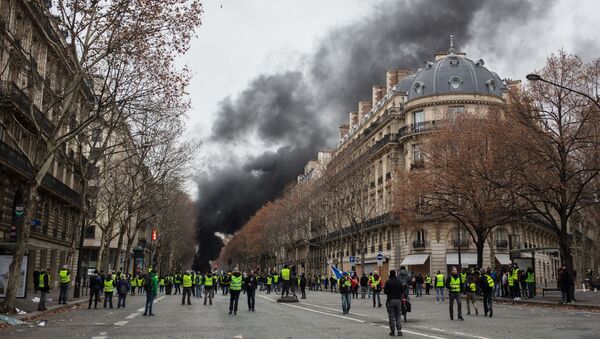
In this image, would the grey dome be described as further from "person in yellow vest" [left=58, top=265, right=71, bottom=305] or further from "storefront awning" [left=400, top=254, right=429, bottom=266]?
"person in yellow vest" [left=58, top=265, right=71, bottom=305]

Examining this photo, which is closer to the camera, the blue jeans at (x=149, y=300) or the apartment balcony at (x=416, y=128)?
the blue jeans at (x=149, y=300)

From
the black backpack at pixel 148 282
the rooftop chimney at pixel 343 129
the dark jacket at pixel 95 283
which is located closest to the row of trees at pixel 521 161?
the black backpack at pixel 148 282

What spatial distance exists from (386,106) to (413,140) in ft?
28.1

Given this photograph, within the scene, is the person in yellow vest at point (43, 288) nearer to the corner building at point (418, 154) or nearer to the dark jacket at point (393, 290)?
the dark jacket at point (393, 290)

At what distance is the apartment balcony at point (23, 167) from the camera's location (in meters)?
29.1

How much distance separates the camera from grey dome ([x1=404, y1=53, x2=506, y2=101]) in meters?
55.9

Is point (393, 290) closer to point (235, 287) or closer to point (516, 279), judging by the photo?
point (235, 287)

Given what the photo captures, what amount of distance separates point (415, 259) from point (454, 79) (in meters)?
17.8

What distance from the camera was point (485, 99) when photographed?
178ft

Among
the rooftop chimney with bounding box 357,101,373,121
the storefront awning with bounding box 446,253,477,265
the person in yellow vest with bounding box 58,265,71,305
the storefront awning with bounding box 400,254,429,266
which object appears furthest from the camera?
the rooftop chimney with bounding box 357,101,373,121

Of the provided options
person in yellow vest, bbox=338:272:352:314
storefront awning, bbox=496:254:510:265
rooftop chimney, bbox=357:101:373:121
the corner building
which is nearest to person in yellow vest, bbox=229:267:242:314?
person in yellow vest, bbox=338:272:352:314

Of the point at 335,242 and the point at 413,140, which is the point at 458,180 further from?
the point at 335,242

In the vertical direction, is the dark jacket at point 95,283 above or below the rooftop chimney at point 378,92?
below

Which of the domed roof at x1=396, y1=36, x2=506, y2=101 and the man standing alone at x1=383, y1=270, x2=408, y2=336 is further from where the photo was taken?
the domed roof at x1=396, y1=36, x2=506, y2=101
